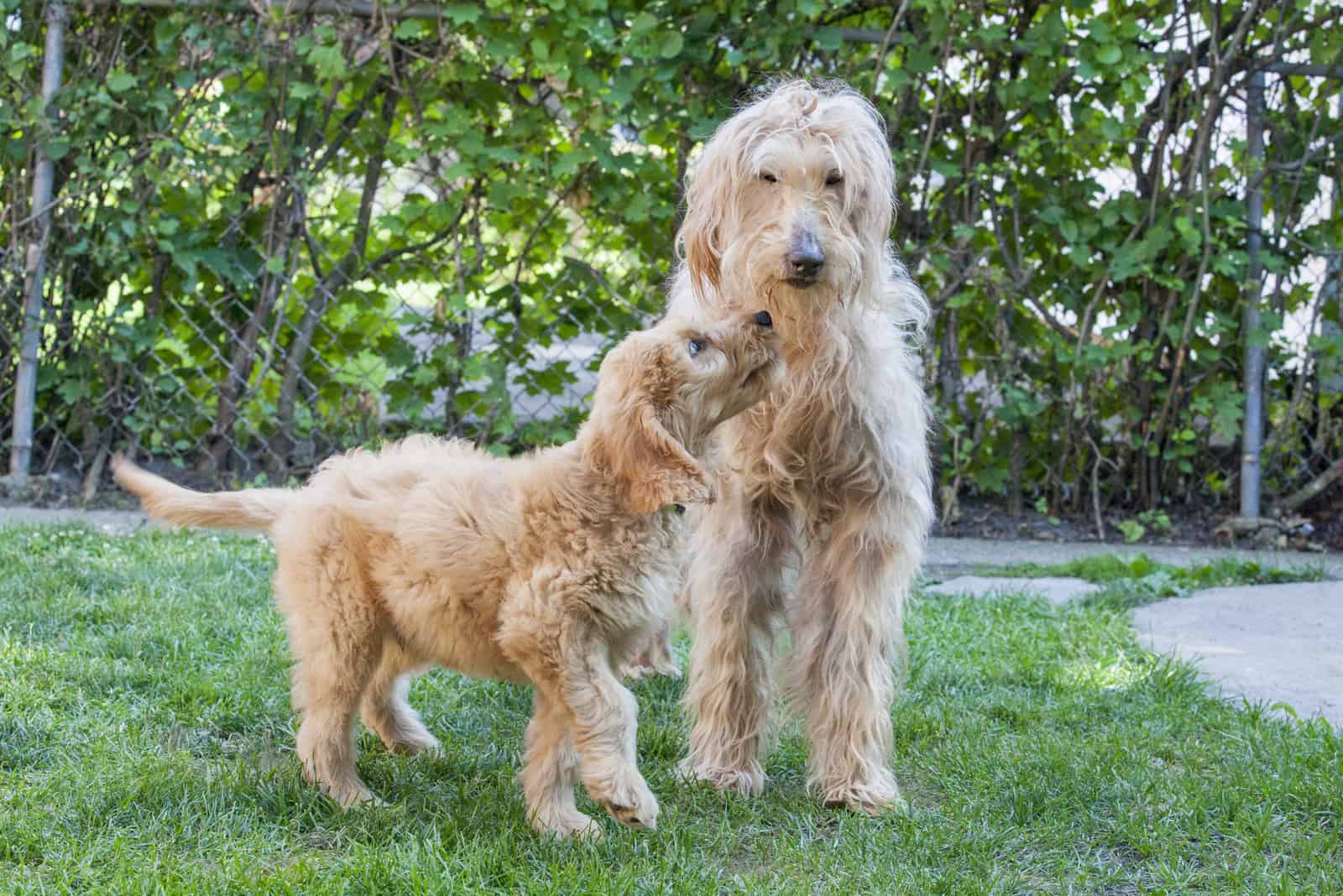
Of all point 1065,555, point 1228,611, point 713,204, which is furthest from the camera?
point 1065,555

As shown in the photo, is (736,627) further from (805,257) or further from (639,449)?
(805,257)

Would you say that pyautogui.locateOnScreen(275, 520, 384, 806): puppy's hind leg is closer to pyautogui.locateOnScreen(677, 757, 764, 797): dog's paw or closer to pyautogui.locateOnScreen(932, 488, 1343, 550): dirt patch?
pyautogui.locateOnScreen(677, 757, 764, 797): dog's paw

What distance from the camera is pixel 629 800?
10.0 feet

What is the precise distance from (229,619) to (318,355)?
2709 millimetres

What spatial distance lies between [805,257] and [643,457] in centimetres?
63

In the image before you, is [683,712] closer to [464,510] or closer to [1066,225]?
[464,510]

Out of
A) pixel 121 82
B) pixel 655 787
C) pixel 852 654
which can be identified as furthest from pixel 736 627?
pixel 121 82

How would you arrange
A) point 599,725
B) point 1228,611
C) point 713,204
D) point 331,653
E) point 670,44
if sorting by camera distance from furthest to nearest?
1. point 670,44
2. point 1228,611
3. point 713,204
4. point 331,653
5. point 599,725

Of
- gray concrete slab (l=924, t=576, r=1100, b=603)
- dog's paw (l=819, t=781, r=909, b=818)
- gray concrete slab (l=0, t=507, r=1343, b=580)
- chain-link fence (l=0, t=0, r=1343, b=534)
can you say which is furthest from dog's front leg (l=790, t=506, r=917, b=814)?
chain-link fence (l=0, t=0, r=1343, b=534)

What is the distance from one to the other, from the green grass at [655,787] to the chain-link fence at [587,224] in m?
2.41

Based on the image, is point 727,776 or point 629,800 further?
point 727,776

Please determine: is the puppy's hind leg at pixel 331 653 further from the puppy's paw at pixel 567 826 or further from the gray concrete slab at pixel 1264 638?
the gray concrete slab at pixel 1264 638

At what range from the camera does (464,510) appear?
3.22 m

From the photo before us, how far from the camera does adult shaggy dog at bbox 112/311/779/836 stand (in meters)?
3.07
